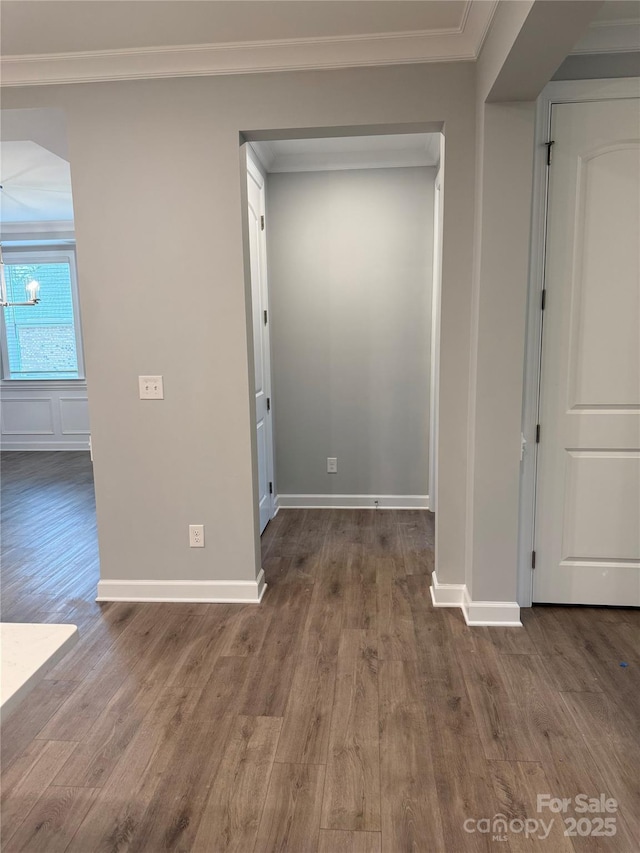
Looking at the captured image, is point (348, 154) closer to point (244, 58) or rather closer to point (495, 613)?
point (244, 58)

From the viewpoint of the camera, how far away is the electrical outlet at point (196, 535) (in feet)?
9.25

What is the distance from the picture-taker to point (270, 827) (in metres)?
1.52

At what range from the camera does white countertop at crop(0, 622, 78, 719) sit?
2.81ft

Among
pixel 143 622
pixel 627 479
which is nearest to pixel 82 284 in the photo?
pixel 143 622

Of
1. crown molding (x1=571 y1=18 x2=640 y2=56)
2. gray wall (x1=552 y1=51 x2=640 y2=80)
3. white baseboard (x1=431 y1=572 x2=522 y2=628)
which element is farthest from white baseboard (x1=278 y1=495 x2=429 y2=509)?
crown molding (x1=571 y1=18 x2=640 y2=56)

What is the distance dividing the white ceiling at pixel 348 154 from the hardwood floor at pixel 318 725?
287 cm

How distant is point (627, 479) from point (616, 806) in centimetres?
148

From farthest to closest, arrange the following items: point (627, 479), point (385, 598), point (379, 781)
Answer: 1. point (385, 598)
2. point (627, 479)
3. point (379, 781)

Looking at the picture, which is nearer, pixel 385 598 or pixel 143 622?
pixel 143 622

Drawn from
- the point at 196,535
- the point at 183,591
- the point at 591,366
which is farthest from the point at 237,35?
the point at 183,591

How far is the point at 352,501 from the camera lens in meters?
4.31

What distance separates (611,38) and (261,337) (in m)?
2.47

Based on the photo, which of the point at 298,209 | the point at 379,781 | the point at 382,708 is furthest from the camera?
the point at 298,209

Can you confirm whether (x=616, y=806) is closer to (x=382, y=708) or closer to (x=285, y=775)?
(x=382, y=708)
